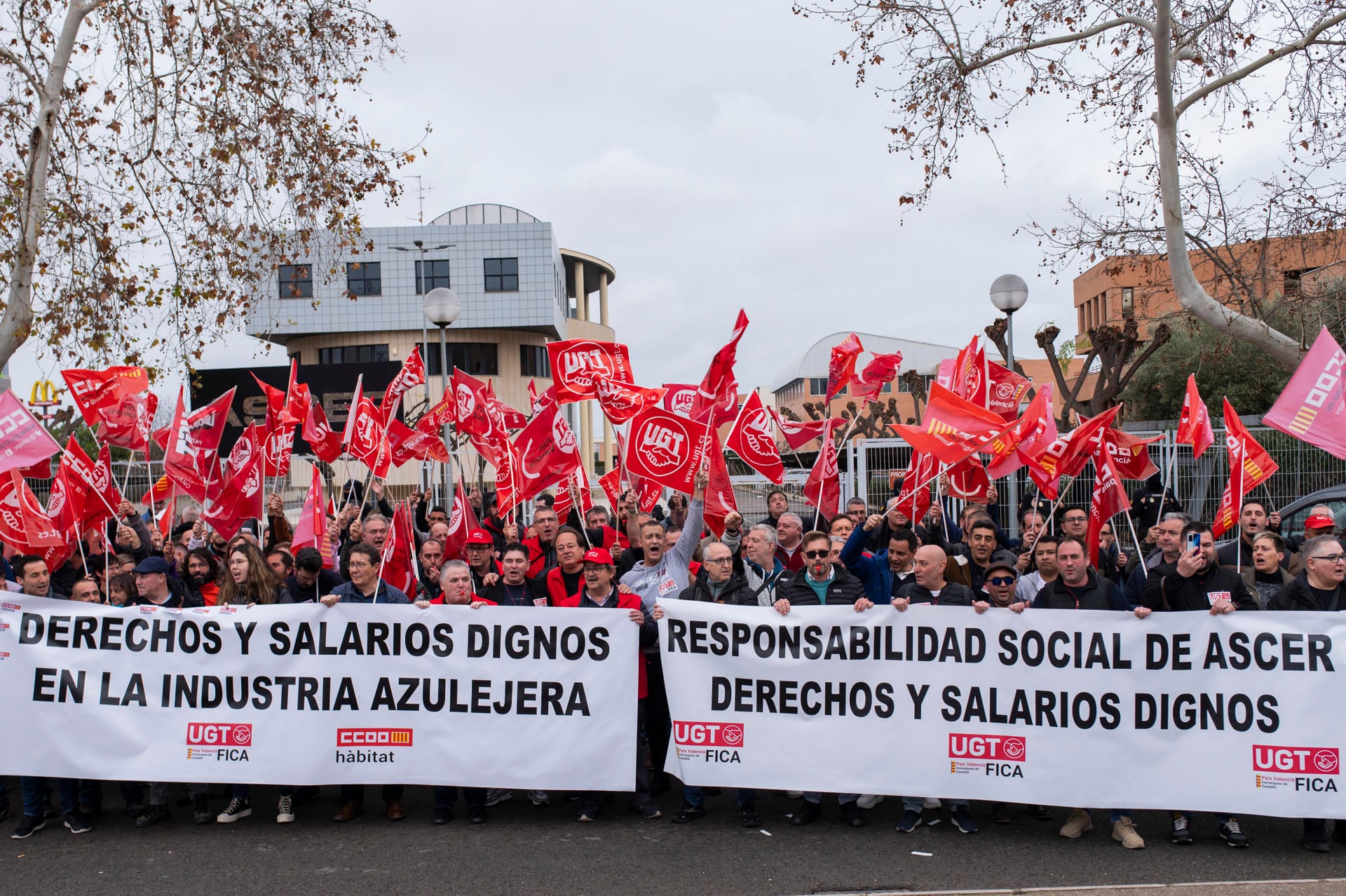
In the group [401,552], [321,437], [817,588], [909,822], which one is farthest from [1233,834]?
[321,437]

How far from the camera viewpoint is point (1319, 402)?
21.6 ft

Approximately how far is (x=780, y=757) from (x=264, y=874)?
2.71m

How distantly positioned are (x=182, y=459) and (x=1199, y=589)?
8216mm

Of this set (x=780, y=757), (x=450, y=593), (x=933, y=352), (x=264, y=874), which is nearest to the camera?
(x=264, y=874)

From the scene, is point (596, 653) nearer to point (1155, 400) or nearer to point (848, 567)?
point (848, 567)

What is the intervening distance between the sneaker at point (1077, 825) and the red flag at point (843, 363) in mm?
5342

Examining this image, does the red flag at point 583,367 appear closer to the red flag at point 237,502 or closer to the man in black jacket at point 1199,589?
the red flag at point 237,502

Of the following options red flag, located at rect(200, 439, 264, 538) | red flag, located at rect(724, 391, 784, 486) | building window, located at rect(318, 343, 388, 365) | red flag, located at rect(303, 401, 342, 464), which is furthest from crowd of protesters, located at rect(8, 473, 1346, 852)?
building window, located at rect(318, 343, 388, 365)

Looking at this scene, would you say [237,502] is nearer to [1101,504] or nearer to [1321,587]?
[1101,504]

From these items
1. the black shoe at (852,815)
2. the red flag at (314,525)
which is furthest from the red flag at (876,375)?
the black shoe at (852,815)

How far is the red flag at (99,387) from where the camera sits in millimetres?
9672

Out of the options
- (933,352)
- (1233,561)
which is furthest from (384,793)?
(933,352)

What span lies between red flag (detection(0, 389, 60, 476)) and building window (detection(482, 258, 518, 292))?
4278 cm

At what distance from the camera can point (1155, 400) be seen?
33375 millimetres
